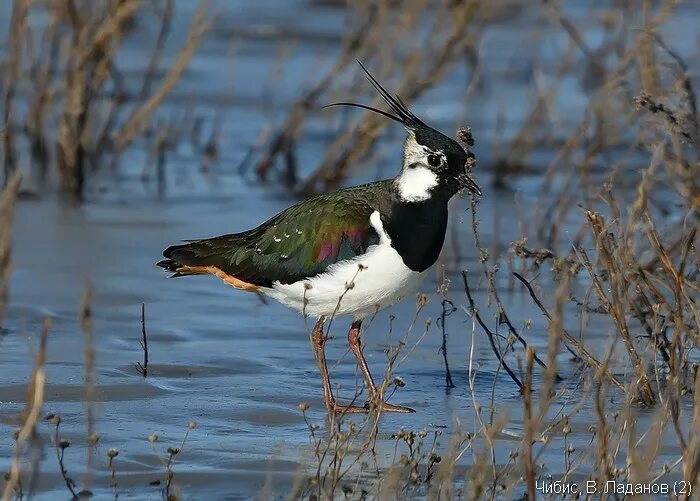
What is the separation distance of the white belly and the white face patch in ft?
0.51

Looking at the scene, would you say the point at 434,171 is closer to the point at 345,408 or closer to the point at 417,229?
the point at 417,229

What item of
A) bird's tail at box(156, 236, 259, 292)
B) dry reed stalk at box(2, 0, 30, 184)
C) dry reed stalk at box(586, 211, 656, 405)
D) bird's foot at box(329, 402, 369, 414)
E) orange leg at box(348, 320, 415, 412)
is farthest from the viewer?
dry reed stalk at box(2, 0, 30, 184)

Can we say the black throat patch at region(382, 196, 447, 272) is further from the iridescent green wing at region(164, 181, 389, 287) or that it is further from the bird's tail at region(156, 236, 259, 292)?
the bird's tail at region(156, 236, 259, 292)

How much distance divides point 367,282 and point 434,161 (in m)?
0.57

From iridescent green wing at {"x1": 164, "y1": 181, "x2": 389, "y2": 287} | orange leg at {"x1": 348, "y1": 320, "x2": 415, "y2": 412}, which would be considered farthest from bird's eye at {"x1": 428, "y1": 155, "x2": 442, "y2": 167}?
orange leg at {"x1": 348, "y1": 320, "x2": 415, "y2": 412}

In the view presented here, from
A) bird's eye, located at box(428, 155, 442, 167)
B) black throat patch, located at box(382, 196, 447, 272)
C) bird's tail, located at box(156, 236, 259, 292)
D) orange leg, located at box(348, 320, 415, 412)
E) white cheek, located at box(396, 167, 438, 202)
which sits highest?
bird's eye, located at box(428, 155, 442, 167)

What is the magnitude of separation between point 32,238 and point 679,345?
448cm

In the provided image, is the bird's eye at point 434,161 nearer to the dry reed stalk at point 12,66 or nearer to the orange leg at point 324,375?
the orange leg at point 324,375

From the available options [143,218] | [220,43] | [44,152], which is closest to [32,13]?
[220,43]

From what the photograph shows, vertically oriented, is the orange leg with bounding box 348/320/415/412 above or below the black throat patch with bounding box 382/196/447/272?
below

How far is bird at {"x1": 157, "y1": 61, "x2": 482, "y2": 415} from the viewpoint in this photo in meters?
5.39

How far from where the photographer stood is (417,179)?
555 centimetres

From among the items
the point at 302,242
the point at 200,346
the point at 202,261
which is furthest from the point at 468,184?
the point at 200,346

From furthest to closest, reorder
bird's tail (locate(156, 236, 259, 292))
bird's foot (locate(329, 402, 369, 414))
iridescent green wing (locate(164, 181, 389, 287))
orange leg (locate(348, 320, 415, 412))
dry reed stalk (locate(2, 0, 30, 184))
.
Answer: dry reed stalk (locate(2, 0, 30, 184)), bird's tail (locate(156, 236, 259, 292)), iridescent green wing (locate(164, 181, 389, 287)), orange leg (locate(348, 320, 415, 412)), bird's foot (locate(329, 402, 369, 414))
